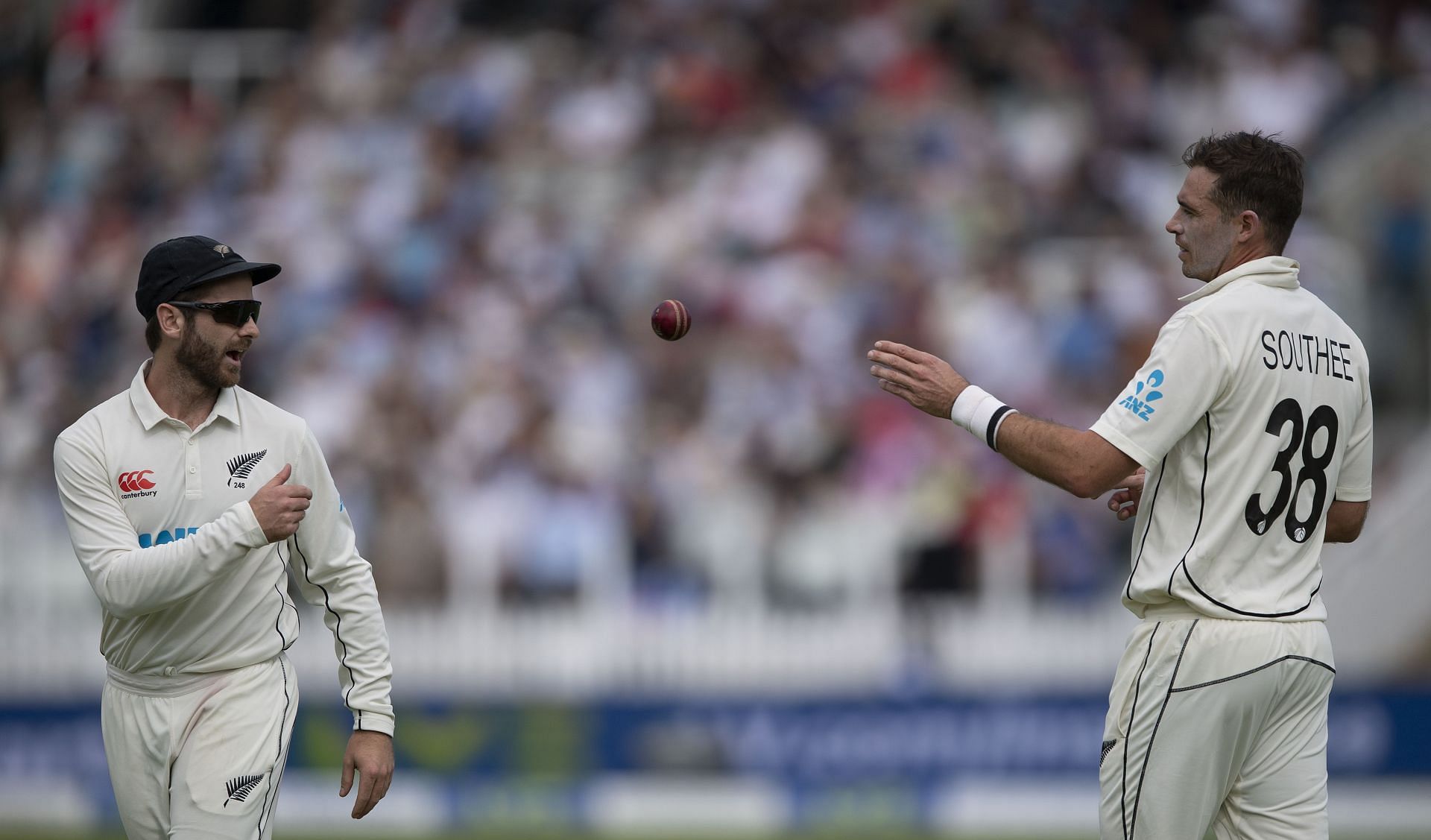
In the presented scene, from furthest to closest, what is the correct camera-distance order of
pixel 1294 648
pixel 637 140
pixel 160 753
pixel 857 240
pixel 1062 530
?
pixel 637 140
pixel 857 240
pixel 1062 530
pixel 160 753
pixel 1294 648

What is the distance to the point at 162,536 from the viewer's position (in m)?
5.04

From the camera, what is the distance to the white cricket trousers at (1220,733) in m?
4.63

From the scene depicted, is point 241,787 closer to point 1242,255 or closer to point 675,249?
point 1242,255

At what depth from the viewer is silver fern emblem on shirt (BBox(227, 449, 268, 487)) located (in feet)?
16.7

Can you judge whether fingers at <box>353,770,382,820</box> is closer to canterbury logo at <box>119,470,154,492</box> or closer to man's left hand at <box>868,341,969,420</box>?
canterbury logo at <box>119,470,154,492</box>

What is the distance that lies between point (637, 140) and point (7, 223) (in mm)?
6883

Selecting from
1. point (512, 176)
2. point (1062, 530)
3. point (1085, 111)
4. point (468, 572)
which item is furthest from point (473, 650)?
point (1085, 111)

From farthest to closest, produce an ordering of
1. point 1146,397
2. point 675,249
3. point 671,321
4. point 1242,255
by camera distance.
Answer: point 675,249, point 671,321, point 1242,255, point 1146,397

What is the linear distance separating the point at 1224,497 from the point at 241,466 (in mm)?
2847

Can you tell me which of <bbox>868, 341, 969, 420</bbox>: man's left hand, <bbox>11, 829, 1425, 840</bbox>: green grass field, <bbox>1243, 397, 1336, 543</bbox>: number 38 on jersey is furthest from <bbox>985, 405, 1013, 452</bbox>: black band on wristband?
<bbox>11, 829, 1425, 840</bbox>: green grass field

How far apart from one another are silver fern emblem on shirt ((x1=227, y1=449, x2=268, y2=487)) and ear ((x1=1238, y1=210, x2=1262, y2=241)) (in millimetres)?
2946

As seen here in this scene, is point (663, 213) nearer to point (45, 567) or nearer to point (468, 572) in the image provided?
point (468, 572)

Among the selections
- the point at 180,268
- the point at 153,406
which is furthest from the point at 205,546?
the point at 180,268

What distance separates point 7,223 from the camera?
18172 millimetres
